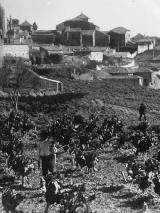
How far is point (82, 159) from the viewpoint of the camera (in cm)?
1927

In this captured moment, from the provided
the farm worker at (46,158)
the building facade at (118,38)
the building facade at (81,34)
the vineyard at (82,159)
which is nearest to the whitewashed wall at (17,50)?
the building facade at (81,34)

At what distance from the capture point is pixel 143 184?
1598 centimetres

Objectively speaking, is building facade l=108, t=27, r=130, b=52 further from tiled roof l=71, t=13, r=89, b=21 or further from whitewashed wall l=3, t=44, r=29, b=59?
whitewashed wall l=3, t=44, r=29, b=59

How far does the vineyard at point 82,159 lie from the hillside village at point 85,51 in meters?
14.2

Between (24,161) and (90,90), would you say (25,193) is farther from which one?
(90,90)

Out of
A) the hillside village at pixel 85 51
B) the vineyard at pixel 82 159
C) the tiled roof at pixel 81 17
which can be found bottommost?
the vineyard at pixel 82 159

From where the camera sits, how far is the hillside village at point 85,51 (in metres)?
56.8

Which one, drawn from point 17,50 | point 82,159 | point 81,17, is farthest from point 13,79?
point 81,17

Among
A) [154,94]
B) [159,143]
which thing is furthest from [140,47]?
[159,143]

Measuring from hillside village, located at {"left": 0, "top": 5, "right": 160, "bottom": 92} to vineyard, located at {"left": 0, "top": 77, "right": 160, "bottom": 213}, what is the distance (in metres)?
14.2

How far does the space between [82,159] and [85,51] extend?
53092mm

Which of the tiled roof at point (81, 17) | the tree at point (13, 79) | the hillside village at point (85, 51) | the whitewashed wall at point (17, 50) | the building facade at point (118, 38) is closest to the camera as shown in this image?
the tree at point (13, 79)

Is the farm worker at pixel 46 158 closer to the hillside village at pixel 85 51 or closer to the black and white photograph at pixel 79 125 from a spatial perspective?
the black and white photograph at pixel 79 125

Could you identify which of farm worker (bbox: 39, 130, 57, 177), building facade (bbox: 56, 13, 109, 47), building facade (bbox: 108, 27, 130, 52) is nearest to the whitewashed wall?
building facade (bbox: 56, 13, 109, 47)
